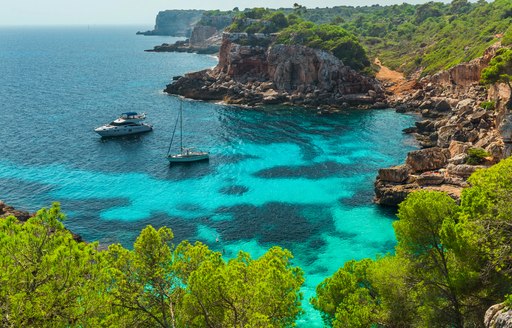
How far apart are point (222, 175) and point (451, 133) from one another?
4279 centimetres

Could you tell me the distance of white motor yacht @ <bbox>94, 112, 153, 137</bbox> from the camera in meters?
93.7

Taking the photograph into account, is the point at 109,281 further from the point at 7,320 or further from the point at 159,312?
the point at 7,320

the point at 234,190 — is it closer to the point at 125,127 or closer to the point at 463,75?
the point at 125,127

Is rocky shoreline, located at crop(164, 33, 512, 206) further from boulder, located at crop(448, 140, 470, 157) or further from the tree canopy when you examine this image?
the tree canopy

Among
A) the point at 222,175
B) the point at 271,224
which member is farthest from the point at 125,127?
the point at 271,224

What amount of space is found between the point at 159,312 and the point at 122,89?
133 metres

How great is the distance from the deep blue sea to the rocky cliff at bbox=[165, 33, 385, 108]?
20.6ft

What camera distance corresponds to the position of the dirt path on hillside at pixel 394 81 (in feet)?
409

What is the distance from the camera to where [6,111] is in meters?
111

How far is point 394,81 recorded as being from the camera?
133000mm

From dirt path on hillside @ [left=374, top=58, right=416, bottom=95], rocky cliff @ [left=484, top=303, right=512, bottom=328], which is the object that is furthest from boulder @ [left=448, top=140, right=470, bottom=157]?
dirt path on hillside @ [left=374, top=58, right=416, bottom=95]

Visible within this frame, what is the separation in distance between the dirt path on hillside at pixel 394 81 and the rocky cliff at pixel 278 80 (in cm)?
695

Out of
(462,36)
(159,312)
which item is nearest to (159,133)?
(159,312)

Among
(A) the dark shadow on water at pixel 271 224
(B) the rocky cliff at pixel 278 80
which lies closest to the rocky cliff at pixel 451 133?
(A) the dark shadow on water at pixel 271 224
